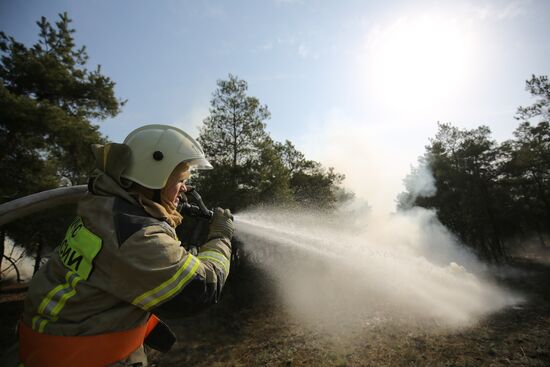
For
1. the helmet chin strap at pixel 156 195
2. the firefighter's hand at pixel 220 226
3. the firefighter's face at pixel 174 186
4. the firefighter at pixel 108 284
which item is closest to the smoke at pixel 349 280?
the firefighter's hand at pixel 220 226

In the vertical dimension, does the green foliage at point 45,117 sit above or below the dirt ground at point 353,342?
above

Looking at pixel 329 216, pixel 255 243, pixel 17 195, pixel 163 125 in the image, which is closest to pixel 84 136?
pixel 17 195

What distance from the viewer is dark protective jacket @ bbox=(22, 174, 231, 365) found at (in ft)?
5.11

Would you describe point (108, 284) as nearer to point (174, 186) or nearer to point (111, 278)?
point (111, 278)

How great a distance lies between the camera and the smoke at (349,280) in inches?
421

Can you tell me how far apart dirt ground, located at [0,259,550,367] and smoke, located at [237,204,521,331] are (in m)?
0.81

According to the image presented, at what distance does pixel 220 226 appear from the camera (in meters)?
2.60

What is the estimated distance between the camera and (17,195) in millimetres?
10508

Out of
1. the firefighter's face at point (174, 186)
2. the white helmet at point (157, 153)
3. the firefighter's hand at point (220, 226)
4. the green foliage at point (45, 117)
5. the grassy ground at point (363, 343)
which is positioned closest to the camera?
the white helmet at point (157, 153)

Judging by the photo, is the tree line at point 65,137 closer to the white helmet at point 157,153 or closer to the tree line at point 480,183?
the white helmet at point 157,153

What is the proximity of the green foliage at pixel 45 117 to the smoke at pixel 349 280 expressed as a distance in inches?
317

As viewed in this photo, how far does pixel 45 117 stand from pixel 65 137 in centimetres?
96

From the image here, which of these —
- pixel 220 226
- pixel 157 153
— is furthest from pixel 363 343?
pixel 157 153

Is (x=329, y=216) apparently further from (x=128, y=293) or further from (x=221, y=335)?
(x=128, y=293)
